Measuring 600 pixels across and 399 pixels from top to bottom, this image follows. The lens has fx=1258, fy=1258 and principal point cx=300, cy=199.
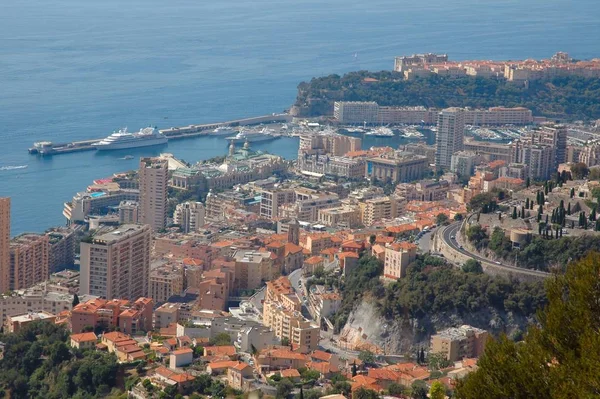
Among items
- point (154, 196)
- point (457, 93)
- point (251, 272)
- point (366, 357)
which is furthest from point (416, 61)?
A: point (366, 357)

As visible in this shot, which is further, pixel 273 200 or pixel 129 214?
pixel 273 200

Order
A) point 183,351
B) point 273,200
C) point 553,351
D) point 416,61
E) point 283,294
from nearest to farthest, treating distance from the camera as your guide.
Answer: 1. point 553,351
2. point 183,351
3. point 283,294
4. point 273,200
5. point 416,61

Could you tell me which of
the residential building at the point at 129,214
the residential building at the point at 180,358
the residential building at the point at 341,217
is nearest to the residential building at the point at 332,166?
the residential building at the point at 341,217

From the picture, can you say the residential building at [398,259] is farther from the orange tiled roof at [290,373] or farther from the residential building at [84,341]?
the residential building at [84,341]

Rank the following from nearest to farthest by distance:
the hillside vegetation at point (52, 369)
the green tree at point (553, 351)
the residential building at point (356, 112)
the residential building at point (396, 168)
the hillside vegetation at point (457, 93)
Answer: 1. the green tree at point (553, 351)
2. the hillside vegetation at point (52, 369)
3. the residential building at point (396, 168)
4. the residential building at point (356, 112)
5. the hillside vegetation at point (457, 93)

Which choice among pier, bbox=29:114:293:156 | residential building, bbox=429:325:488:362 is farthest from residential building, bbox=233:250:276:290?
pier, bbox=29:114:293:156

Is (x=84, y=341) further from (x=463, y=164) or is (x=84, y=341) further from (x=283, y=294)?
(x=463, y=164)

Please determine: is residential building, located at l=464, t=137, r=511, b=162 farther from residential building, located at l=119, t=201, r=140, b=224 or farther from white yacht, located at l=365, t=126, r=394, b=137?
residential building, located at l=119, t=201, r=140, b=224
